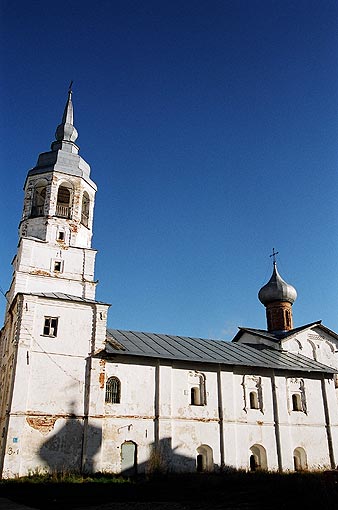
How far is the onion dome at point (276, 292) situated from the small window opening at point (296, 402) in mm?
7723

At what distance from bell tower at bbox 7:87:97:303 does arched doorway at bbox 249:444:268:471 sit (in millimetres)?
9651

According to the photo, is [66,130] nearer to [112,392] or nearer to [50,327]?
[50,327]

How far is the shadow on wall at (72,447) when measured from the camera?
16953mm

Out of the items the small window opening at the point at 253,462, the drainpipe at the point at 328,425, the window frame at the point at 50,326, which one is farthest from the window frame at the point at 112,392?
the drainpipe at the point at 328,425

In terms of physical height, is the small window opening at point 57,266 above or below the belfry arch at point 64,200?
below

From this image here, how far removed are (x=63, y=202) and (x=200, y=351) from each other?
9199mm

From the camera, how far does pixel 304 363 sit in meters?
24.7

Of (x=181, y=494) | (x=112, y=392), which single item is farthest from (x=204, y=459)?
(x=181, y=494)

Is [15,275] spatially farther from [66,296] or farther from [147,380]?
[147,380]

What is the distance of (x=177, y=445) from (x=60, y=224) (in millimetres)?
Result: 10275

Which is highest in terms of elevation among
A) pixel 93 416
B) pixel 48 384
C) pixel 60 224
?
pixel 60 224

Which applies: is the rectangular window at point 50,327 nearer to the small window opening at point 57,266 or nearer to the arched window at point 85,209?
the small window opening at point 57,266

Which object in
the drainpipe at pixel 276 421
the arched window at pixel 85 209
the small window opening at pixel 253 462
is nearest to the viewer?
the small window opening at pixel 253 462

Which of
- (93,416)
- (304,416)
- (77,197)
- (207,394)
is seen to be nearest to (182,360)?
(207,394)
